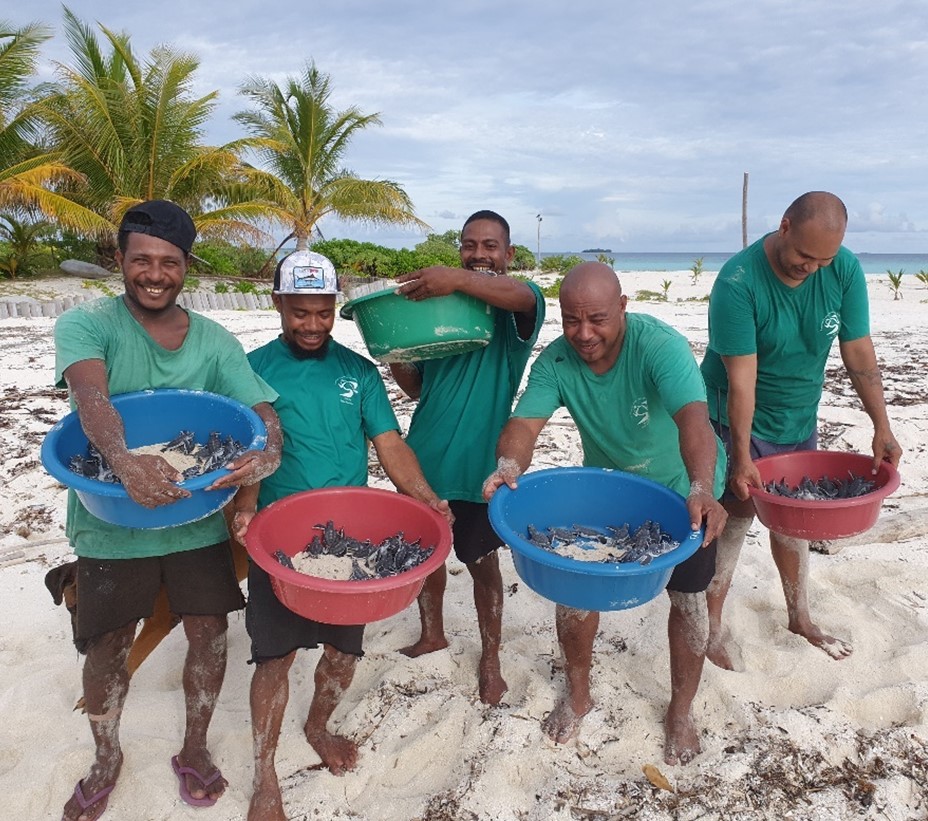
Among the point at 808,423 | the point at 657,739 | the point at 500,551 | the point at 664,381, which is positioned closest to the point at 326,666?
the point at 657,739

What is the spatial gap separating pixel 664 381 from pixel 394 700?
1472 millimetres

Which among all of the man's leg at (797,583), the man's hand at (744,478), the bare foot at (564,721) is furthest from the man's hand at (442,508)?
the man's leg at (797,583)

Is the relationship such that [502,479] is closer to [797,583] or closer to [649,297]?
[797,583]

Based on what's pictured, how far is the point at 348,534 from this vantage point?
2146mm

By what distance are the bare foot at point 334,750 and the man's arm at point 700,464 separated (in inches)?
51.9

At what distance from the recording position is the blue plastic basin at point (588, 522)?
172 centimetres

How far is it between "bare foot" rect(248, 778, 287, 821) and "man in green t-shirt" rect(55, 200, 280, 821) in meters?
0.16

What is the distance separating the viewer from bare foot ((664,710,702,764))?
223 cm

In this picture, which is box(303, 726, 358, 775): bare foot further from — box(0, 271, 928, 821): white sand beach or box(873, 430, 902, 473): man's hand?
box(873, 430, 902, 473): man's hand

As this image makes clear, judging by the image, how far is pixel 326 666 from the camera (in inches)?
86.6

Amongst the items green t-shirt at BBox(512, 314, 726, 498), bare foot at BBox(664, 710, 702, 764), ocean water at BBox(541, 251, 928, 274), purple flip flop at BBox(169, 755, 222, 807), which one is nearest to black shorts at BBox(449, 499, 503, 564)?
green t-shirt at BBox(512, 314, 726, 498)

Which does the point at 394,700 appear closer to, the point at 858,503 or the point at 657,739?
the point at 657,739

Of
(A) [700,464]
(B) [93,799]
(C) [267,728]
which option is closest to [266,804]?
(C) [267,728]

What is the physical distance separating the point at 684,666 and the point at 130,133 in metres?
15.1
